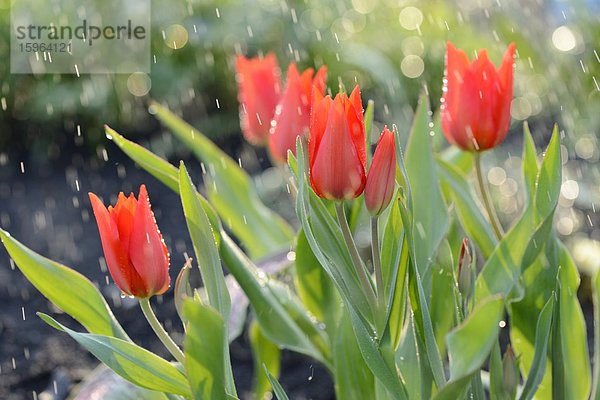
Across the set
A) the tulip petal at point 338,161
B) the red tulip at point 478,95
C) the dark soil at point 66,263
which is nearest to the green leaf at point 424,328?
the tulip petal at point 338,161

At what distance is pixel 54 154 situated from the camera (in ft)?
12.2

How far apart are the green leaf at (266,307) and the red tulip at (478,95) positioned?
35 cm

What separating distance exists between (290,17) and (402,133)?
3.48 ft

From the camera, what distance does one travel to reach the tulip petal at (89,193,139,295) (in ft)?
3.29

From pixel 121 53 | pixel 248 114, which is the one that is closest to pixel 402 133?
pixel 121 53

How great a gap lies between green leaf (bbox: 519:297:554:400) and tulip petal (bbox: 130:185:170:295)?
17.7 inches

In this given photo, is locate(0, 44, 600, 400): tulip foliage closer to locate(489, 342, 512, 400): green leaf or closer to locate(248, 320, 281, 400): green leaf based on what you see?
locate(489, 342, 512, 400): green leaf

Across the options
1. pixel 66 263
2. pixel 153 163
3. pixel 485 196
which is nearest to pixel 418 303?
pixel 485 196

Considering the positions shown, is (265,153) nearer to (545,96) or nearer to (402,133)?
(402,133)

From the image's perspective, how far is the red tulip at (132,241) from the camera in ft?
3.28

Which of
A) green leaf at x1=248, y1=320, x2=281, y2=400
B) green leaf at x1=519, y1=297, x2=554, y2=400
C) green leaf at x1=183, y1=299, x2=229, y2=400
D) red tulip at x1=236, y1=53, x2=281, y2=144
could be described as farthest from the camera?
green leaf at x1=248, y1=320, x2=281, y2=400

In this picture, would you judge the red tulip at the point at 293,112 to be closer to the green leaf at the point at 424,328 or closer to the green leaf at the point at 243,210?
the green leaf at the point at 424,328

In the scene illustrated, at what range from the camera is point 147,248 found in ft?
3.30

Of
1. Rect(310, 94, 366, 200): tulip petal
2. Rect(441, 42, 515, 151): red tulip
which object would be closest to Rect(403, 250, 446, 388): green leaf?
Rect(310, 94, 366, 200): tulip petal
